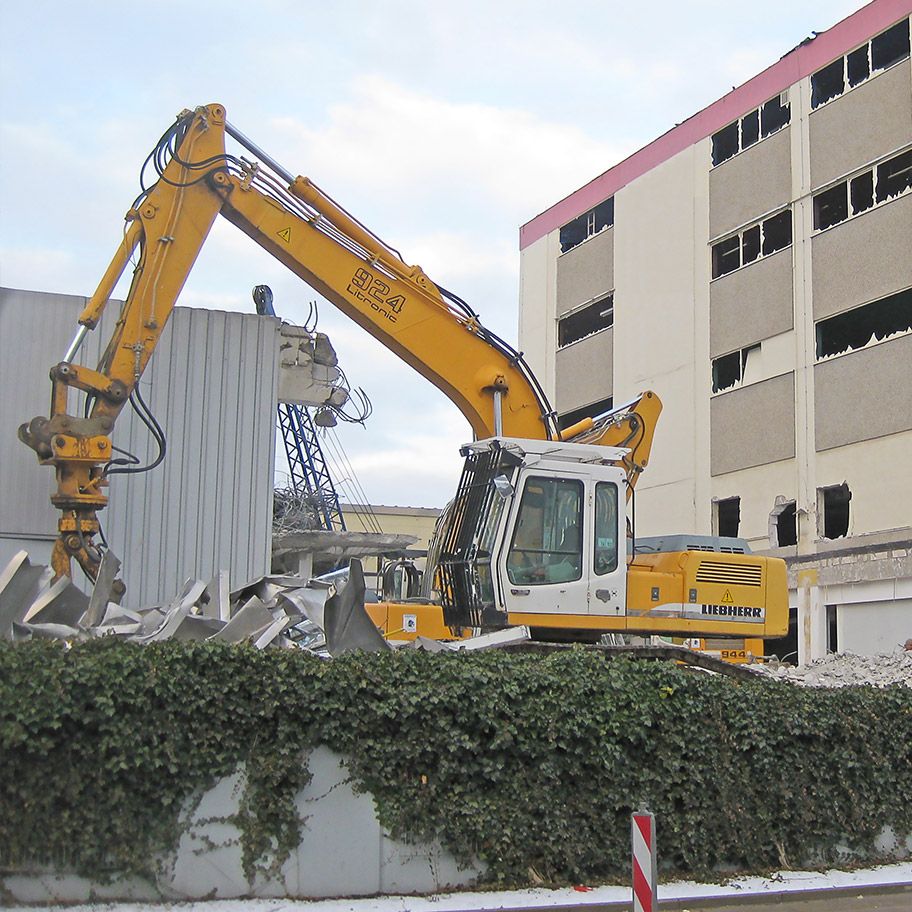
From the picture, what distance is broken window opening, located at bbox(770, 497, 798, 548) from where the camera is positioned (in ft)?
101

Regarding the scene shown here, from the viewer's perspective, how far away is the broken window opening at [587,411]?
1522 inches

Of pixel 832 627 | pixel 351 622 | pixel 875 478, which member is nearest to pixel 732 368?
pixel 875 478

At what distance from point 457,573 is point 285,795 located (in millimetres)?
3833

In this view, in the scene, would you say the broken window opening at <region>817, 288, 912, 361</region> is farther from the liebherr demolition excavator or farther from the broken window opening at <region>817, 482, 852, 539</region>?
the liebherr demolition excavator

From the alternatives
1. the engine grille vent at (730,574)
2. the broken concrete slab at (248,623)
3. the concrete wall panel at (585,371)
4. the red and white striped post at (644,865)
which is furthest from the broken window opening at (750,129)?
the red and white striped post at (644,865)

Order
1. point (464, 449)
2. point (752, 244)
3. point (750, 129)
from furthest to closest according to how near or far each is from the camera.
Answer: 1. point (750, 129)
2. point (752, 244)
3. point (464, 449)

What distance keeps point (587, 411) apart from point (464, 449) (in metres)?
27.2

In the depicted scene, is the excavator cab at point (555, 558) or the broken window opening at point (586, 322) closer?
the excavator cab at point (555, 558)

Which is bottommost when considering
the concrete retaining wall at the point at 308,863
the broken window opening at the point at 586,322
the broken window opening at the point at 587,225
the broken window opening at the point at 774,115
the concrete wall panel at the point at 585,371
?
the concrete retaining wall at the point at 308,863

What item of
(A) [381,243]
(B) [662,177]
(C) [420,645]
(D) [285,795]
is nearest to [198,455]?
(A) [381,243]

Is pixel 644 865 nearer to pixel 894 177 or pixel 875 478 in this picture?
pixel 875 478

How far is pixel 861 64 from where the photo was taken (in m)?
29.8

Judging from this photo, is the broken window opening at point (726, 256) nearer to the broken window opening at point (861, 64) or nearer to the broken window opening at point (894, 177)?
the broken window opening at point (861, 64)

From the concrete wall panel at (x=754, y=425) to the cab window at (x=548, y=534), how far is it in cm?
1981
